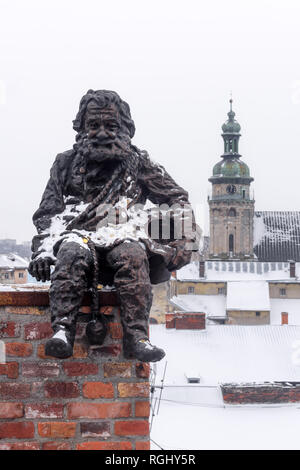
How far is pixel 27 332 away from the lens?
3732 mm

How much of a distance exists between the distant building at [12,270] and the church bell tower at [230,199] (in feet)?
60.9

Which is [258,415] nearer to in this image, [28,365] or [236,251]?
[28,365]

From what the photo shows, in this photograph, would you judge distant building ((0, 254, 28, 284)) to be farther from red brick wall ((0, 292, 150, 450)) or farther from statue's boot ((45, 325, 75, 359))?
statue's boot ((45, 325, 75, 359))

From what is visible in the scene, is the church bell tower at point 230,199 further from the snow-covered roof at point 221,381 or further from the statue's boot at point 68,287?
the statue's boot at point 68,287

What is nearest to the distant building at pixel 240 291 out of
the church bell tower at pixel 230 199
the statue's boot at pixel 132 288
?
the church bell tower at pixel 230 199

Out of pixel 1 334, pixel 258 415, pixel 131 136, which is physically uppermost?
pixel 131 136

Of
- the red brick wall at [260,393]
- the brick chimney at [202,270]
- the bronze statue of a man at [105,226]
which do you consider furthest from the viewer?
the brick chimney at [202,270]

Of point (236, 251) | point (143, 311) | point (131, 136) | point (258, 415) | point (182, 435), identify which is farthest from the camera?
point (236, 251)

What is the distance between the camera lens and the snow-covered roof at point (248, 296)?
4691cm

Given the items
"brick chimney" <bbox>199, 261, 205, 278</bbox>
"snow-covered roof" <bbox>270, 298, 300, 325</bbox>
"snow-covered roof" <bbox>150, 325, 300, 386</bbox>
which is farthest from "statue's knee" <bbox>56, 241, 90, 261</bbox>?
"brick chimney" <bbox>199, 261, 205, 278</bbox>

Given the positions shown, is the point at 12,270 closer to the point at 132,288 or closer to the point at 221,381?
the point at 221,381

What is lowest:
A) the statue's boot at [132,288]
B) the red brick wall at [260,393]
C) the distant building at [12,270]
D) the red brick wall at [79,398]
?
the red brick wall at [260,393]
